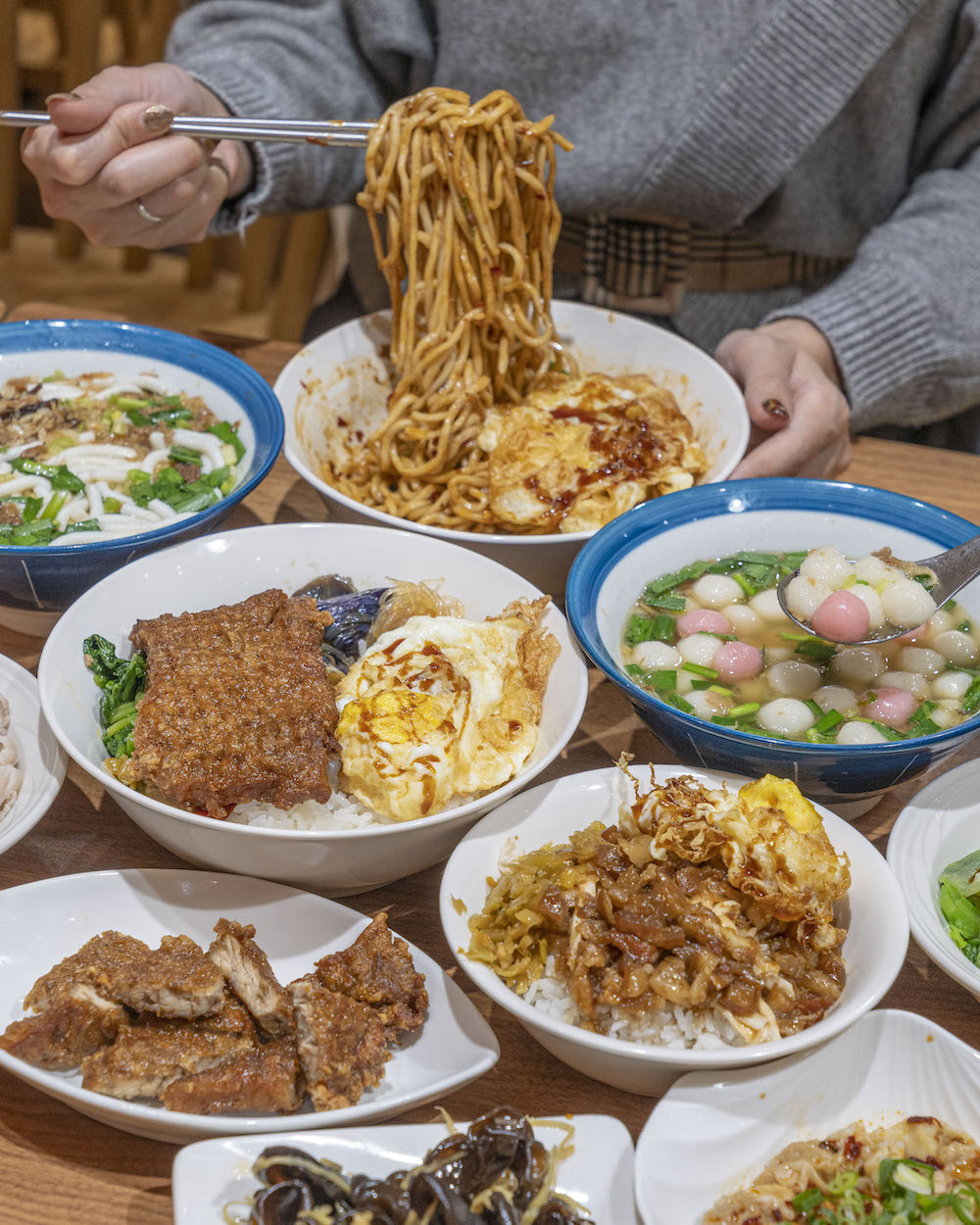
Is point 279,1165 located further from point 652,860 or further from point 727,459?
point 727,459

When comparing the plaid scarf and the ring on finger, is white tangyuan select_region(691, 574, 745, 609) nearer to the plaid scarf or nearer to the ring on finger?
the plaid scarf

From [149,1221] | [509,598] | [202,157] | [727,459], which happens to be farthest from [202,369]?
[149,1221]

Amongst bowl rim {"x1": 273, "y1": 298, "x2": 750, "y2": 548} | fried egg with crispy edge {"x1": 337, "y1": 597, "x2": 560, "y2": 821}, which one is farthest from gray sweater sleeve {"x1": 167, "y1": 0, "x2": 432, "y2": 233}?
fried egg with crispy edge {"x1": 337, "y1": 597, "x2": 560, "y2": 821}

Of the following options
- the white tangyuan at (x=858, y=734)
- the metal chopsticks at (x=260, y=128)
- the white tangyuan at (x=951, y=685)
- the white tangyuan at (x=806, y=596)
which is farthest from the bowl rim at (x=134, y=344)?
the white tangyuan at (x=951, y=685)

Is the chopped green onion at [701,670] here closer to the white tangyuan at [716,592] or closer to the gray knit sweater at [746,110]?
the white tangyuan at [716,592]

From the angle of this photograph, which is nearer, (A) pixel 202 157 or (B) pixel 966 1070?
(B) pixel 966 1070

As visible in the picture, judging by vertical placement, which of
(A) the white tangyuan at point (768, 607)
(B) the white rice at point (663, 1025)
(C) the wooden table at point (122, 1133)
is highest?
(A) the white tangyuan at point (768, 607)

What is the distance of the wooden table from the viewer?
1390 mm

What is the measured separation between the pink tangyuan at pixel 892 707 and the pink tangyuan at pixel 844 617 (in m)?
0.13

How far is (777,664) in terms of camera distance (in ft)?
6.87

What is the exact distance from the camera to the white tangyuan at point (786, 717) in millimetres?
1935

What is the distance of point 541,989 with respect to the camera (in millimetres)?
1503

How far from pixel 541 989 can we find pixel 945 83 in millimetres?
3095

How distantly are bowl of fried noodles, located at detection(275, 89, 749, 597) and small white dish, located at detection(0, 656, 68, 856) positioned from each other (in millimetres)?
737
